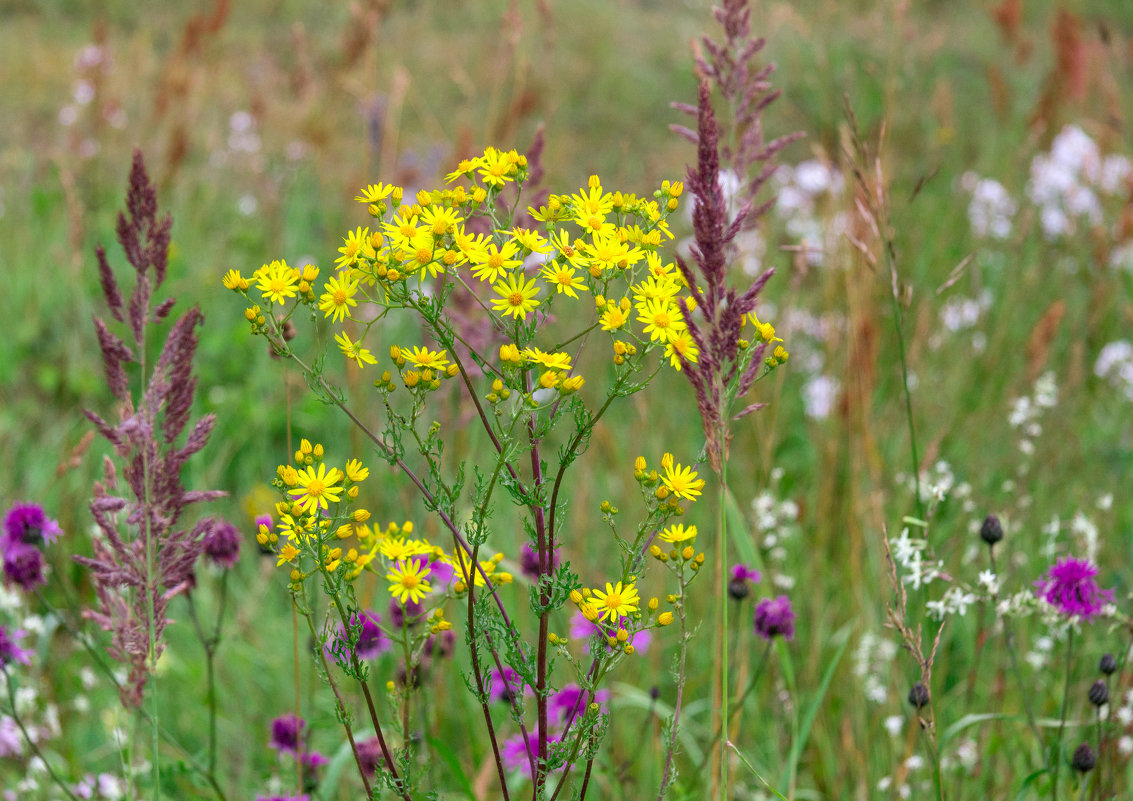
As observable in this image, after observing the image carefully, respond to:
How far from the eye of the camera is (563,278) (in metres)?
1.01

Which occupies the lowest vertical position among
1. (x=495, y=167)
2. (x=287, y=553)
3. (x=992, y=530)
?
(x=287, y=553)

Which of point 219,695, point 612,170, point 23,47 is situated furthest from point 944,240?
point 23,47

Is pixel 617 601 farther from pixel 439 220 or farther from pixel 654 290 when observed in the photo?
pixel 439 220

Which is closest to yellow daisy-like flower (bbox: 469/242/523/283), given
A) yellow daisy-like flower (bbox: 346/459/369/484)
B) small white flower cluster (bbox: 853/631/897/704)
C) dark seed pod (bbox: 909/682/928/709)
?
yellow daisy-like flower (bbox: 346/459/369/484)

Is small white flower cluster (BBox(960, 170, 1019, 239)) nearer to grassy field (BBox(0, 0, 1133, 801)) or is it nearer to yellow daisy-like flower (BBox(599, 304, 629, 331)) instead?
grassy field (BBox(0, 0, 1133, 801))

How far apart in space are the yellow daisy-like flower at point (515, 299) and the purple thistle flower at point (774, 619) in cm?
85

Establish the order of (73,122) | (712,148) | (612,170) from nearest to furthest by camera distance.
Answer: (712,148)
(73,122)
(612,170)

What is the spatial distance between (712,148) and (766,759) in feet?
5.27

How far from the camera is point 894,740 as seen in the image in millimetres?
1935

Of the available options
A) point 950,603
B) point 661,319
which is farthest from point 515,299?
point 950,603

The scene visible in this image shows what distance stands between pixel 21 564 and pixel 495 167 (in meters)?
1.09

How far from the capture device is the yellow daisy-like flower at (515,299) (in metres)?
0.99

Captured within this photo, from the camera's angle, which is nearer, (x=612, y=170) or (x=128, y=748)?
(x=128, y=748)

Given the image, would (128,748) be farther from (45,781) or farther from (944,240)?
(944,240)
